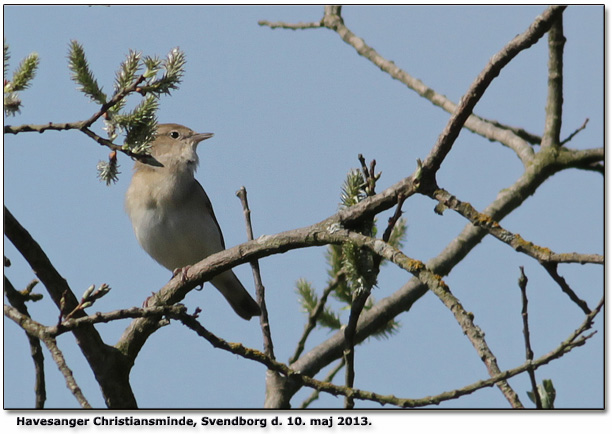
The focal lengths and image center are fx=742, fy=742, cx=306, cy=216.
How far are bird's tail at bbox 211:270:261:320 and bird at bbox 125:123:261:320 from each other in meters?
0.04

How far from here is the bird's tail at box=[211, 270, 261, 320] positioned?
895cm

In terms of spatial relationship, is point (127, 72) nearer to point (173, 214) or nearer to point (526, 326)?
point (526, 326)

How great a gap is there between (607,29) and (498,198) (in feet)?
6.00

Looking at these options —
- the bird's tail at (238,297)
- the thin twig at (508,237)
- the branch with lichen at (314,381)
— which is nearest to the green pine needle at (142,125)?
the branch with lichen at (314,381)

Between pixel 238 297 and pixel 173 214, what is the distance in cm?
149

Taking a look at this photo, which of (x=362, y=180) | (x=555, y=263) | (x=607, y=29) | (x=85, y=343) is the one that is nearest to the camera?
(x=555, y=263)

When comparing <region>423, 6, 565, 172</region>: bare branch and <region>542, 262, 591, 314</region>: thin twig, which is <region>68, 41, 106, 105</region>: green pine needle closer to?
<region>423, 6, 565, 172</region>: bare branch

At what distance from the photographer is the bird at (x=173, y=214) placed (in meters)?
8.09

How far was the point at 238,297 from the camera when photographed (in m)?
9.02

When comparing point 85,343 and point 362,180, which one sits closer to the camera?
point 362,180

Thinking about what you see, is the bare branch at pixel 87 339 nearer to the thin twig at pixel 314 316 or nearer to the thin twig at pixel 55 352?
the thin twig at pixel 55 352

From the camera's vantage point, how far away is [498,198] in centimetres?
696

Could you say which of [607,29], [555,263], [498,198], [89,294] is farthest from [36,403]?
[607,29]
